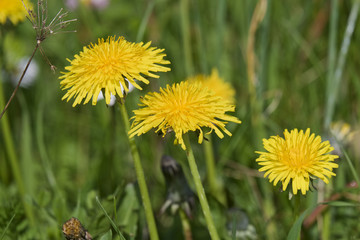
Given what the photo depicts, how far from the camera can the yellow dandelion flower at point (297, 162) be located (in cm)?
94

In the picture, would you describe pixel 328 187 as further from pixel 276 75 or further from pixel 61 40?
pixel 61 40

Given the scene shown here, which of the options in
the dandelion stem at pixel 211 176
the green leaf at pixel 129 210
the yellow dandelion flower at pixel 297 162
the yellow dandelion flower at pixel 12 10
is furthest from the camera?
the dandelion stem at pixel 211 176

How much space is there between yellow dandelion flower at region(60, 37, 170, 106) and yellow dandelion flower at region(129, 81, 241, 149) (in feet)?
0.19

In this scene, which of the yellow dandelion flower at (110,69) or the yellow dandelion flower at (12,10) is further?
the yellow dandelion flower at (12,10)

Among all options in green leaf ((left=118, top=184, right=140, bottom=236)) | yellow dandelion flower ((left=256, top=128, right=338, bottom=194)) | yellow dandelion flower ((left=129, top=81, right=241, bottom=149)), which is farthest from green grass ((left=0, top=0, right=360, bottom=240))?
yellow dandelion flower ((left=129, top=81, right=241, bottom=149))

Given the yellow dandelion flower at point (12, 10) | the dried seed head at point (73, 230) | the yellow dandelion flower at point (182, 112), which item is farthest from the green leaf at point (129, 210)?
the yellow dandelion flower at point (12, 10)

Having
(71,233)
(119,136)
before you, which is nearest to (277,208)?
(119,136)

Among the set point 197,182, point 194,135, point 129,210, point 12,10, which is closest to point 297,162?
point 197,182

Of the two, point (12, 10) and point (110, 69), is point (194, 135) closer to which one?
point (12, 10)

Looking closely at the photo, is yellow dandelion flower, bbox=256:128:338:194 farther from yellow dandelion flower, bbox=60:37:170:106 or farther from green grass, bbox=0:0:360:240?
yellow dandelion flower, bbox=60:37:170:106

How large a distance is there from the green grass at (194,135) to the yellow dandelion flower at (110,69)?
28 cm

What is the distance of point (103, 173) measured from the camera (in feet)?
5.23

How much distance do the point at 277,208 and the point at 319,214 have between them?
314mm

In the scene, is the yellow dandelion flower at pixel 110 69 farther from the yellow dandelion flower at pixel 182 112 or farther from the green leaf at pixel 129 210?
the green leaf at pixel 129 210
